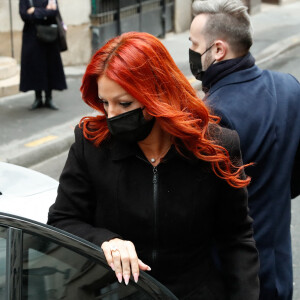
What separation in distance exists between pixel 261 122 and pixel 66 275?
1.01m

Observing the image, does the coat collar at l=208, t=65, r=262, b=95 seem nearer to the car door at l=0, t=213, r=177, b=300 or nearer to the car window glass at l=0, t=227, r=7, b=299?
the car door at l=0, t=213, r=177, b=300

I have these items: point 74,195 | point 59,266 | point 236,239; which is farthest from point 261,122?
point 59,266

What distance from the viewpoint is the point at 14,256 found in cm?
200

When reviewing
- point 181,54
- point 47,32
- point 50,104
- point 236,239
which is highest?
point 236,239

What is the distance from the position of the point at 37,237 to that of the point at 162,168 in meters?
0.45

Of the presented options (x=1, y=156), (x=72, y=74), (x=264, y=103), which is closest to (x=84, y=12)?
(x=72, y=74)

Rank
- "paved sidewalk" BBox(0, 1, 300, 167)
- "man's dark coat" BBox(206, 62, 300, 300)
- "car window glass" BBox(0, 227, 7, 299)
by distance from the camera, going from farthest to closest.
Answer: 1. "paved sidewalk" BBox(0, 1, 300, 167)
2. "man's dark coat" BBox(206, 62, 300, 300)
3. "car window glass" BBox(0, 227, 7, 299)

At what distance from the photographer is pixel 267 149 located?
8.52ft

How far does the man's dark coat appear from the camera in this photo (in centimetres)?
257

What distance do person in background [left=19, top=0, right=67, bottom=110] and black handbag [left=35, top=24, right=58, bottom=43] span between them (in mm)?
77

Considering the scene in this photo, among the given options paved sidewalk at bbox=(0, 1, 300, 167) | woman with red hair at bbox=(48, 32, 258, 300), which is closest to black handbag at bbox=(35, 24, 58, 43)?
paved sidewalk at bbox=(0, 1, 300, 167)

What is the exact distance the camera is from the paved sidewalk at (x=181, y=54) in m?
7.09

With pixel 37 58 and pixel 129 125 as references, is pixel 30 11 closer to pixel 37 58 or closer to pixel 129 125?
pixel 37 58

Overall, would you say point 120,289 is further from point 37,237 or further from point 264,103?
point 264,103
